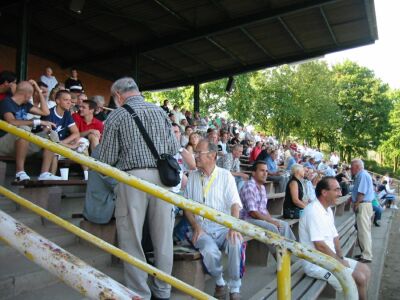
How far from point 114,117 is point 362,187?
5996mm

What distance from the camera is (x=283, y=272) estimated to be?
2.02m

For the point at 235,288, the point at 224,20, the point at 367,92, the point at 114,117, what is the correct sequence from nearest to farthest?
the point at 114,117
the point at 235,288
the point at 224,20
the point at 367,92

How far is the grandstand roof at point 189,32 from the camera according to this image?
10.6 metres

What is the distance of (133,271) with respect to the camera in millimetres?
3100

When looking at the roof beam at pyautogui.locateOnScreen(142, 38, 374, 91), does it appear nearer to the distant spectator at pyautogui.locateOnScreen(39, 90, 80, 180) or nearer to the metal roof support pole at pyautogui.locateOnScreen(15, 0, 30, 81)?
the metal roof support pole at pyautogui.locateOnScreen(15, 0, 30, 81)

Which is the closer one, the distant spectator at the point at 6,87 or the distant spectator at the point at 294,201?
the distant spectator at the point at 6,87

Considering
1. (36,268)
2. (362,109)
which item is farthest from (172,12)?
(362,109)

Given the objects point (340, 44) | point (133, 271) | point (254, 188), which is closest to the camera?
point (133, 271)

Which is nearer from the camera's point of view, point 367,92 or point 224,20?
point 224,20

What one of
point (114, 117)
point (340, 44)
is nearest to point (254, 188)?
point (114, 117)

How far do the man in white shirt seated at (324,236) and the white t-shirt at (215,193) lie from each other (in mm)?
830

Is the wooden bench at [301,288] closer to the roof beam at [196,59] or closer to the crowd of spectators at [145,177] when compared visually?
the crowd of spectators at [145,177]

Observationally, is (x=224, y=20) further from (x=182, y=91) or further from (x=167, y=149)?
(x=182, y=91)

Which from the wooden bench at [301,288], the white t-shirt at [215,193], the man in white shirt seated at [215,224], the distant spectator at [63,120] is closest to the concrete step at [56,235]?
the man in white shirt seated at [215,224]
